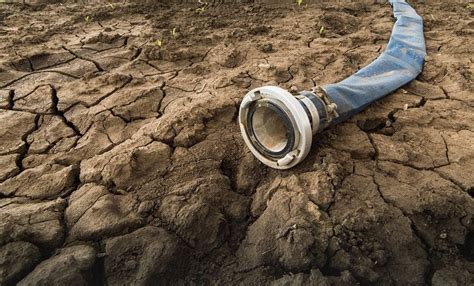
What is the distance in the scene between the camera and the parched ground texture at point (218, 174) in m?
1.48

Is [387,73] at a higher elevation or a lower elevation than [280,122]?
lower

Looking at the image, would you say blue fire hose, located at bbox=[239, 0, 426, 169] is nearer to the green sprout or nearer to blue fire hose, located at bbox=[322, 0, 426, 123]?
blue fire hose, located at bbox=[322, 0, 426, 123]

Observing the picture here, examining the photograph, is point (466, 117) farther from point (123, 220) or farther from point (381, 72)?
point (123, 220)

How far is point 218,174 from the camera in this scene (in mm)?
1891

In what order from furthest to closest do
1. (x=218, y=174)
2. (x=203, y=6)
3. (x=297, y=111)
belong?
(x=203, y=6)
(x=218, y=174)
(x=297, y=111)

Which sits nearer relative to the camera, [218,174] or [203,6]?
[218,174]

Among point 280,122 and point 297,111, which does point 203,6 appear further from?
point 297,111

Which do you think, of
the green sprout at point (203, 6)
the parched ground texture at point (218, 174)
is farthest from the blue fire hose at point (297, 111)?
the green sprout at point (203, 6)

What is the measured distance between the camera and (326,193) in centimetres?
170

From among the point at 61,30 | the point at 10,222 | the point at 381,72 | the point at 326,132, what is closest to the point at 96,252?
the point at 10,222

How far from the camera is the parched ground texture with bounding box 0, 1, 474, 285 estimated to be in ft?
4.85

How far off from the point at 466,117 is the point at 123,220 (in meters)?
2.18

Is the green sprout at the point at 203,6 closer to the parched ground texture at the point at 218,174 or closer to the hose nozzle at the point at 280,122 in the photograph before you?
the parched ground texture at the point at 218,174

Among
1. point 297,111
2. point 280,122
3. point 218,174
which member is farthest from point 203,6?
point 297,111
